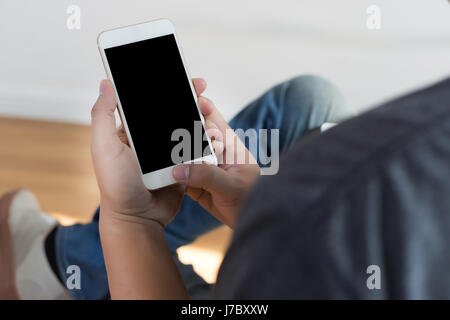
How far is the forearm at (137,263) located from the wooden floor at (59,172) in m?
0.41

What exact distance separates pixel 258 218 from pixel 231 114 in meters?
0.82

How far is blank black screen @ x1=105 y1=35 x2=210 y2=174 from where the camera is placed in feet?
1.74

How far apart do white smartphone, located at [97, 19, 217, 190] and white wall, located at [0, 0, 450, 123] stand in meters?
0.33

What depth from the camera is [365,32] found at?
90 cm

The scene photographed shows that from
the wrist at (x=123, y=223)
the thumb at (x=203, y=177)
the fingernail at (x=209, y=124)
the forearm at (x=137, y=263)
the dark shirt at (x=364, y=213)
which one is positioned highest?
the dark shirt at (x=364, y=213)

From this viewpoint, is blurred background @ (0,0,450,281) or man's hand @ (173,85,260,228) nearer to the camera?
man's hand @ (173,85,260,228)

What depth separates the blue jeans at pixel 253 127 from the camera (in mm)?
631

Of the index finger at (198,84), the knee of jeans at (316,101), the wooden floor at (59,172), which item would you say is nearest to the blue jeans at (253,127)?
the knee of jeans at (316,101)

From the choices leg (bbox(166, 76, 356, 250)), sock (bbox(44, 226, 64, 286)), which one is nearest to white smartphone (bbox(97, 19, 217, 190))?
leg (bbox(166, 76, 356, 250))

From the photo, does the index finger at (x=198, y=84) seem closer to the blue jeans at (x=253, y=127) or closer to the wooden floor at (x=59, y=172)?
the blue jeans at (x=253, y=127)

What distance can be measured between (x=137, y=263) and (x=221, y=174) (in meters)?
0.14

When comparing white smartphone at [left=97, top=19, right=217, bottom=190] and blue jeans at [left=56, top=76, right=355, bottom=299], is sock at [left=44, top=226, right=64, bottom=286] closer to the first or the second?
blue jeans at [left=56, top=76, right=355, bottom=299]

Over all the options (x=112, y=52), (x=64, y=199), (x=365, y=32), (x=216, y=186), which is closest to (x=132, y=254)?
(x=216, y=186)

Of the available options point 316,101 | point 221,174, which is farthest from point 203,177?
point 316,101
